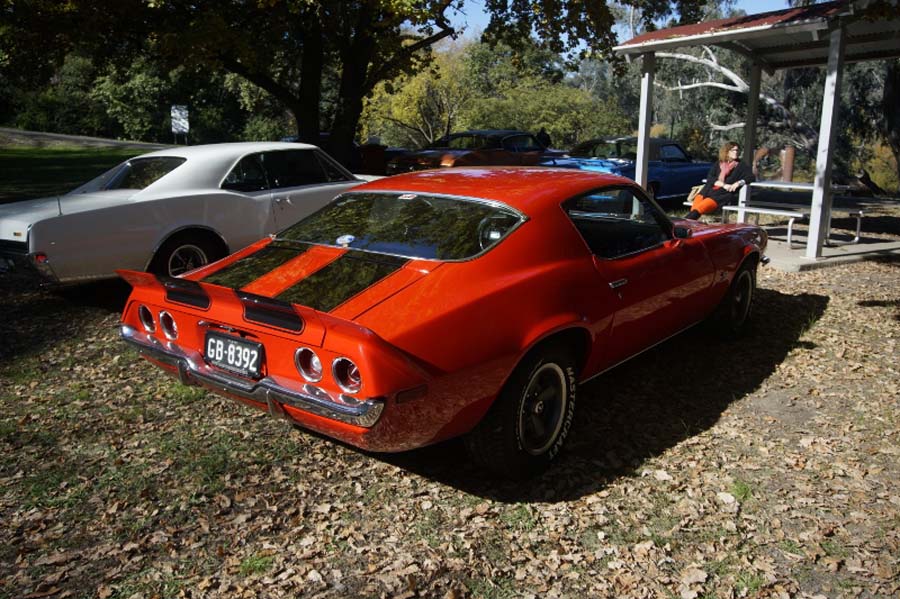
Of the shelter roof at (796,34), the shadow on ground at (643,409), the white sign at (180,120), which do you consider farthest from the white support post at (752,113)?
the white sign at (180,120)

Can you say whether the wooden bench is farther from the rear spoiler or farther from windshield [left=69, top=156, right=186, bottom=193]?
the rear spoiler

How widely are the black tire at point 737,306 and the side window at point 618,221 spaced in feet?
3.98

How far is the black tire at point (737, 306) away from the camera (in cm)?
588

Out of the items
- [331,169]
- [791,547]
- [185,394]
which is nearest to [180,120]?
[331,169]

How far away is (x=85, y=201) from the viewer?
258 inches

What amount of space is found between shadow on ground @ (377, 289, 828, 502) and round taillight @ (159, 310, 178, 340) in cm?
129

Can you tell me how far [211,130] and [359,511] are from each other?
42762 millimetres

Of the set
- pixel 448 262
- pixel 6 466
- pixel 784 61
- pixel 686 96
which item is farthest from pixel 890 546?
pixel 686 96

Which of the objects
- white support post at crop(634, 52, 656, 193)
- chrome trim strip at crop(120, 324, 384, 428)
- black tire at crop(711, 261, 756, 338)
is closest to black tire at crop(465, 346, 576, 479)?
chrome trim strip at crop(120, 324, 384, 428)

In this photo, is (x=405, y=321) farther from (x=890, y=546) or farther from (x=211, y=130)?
(x=211, y=130)

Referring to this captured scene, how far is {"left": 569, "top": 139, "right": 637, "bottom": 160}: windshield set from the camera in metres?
14.5

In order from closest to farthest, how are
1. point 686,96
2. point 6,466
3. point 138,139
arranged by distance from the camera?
point 6,466
point 138,139
point 686,96

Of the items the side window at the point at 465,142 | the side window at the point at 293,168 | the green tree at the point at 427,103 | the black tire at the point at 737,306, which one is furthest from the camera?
the green tree at the point at 427,103

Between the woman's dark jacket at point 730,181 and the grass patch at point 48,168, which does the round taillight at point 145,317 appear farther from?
the grass patch at point 48,168
